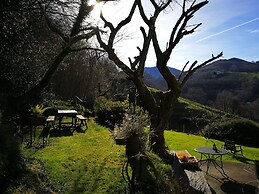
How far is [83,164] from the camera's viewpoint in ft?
22.9

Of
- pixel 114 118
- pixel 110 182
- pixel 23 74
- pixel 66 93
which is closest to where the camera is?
pixel 110 182

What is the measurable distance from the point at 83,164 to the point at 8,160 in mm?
Answer: 2396

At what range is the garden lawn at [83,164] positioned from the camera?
5609mm

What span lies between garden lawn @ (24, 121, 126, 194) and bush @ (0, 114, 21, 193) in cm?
87

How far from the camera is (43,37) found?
11461 mm

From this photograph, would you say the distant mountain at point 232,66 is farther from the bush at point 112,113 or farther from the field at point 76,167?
the field at point 76,167

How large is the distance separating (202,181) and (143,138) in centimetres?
209

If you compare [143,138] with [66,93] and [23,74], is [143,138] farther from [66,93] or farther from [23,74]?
[66,93]

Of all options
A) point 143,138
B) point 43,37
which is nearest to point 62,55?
point 43,37

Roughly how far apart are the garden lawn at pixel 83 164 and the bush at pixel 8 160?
866 mm

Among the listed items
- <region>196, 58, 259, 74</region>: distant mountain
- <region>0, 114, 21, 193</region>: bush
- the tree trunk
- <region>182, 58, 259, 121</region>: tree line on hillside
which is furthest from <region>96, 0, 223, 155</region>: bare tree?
<region>196, 58, 259, 74</region>: distant mountain

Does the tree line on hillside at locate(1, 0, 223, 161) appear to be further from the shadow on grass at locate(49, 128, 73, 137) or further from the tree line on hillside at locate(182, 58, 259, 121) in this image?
the tree line on hillside at locate(182, 58, 259, 121)

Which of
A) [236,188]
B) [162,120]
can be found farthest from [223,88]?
[236,188]

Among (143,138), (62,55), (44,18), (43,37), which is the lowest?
(143,138)
